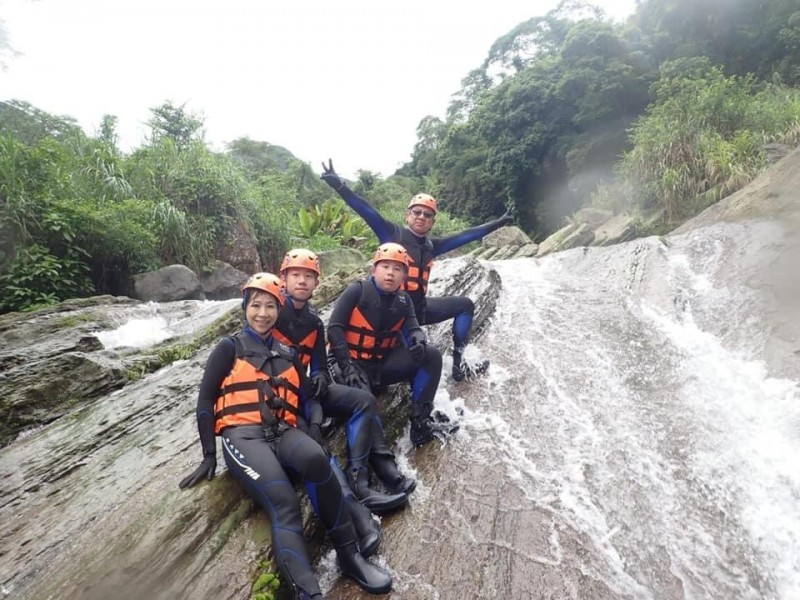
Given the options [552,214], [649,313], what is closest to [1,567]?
[649,313]

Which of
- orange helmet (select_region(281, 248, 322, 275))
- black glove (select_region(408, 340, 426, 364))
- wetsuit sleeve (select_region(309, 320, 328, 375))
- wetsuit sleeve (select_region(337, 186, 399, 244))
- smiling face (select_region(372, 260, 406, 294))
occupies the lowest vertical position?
black glove (select_region(408, 340, 426, 364))

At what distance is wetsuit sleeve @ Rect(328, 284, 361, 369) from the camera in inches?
140

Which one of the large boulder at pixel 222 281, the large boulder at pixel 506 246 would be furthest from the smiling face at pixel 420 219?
the large boulder at pixel 506 246

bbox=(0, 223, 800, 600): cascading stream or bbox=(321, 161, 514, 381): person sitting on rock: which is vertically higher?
bbox=(321, 161, 514, 381): person sitting on rock

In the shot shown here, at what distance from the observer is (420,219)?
4.48 meters

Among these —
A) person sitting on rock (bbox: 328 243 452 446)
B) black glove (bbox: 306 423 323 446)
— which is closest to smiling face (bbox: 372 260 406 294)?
person sitting on rock (bbox: 328 243 452 446)

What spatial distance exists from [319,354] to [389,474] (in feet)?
3.37

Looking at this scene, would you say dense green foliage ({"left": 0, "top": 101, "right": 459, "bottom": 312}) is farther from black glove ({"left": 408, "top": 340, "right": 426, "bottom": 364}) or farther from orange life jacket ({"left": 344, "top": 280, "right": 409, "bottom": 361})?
black glove ({"left": 408, "top": 340, "right": 426, "bottom": 364})

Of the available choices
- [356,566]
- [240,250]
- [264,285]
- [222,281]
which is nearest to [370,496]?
[356,566]

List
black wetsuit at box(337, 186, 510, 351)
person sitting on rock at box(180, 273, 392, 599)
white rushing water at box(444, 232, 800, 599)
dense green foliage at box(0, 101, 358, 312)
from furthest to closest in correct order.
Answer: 1. dense green foliage at box(0, 101, 358, 312)
2. black wetsuit at box(337, 186, 510, 351)
3. white rushing water at box(444, 232, 800, 599)
4. person sitting on rock at box(180, 273, 392, 599)

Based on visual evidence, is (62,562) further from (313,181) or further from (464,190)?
(464,190)

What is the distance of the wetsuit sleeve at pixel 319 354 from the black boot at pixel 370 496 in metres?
0.78

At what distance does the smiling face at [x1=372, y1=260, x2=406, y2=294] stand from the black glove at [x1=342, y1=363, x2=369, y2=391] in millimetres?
704

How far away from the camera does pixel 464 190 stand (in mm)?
25750
